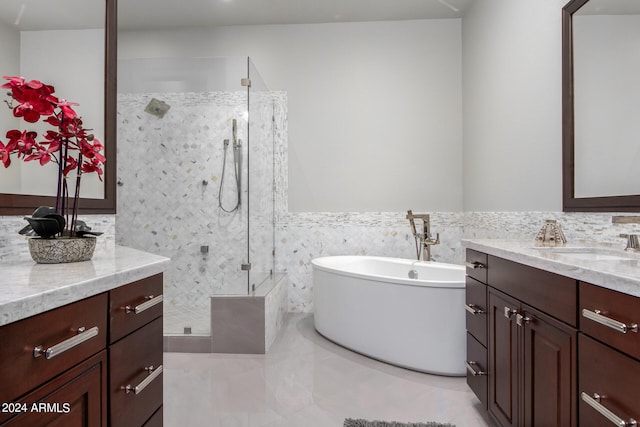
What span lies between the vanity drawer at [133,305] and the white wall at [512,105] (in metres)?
2.12

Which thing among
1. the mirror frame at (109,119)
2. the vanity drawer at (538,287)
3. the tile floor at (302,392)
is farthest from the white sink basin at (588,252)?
the mirror frame at (109,119)

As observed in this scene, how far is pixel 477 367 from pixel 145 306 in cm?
159

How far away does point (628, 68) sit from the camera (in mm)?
1536

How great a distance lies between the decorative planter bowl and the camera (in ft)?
3.40

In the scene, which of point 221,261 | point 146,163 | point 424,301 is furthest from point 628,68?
point 146,163

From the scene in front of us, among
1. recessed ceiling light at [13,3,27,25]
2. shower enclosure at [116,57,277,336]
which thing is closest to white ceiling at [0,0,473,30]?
shower enclosure at [116,57,277,336]

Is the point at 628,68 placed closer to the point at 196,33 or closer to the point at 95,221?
the point at 95,221

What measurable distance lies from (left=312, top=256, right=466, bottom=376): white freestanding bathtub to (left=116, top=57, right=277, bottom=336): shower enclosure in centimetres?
70

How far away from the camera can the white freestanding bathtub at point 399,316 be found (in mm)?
2188

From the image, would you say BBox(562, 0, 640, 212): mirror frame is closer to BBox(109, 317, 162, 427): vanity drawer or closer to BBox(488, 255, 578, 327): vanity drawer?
BBox(488, 255, 578, 327): vanity drawer

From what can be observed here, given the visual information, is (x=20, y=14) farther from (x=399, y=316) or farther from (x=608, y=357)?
(x=399, y=316)

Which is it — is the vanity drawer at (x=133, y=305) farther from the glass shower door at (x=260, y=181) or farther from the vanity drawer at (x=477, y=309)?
the glass shower door at (x=260, y=181)

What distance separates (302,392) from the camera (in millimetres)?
2010

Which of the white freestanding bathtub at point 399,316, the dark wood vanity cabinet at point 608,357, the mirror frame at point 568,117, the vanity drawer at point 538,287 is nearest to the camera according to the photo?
the dark wood vanity cabinet at point 608,357
